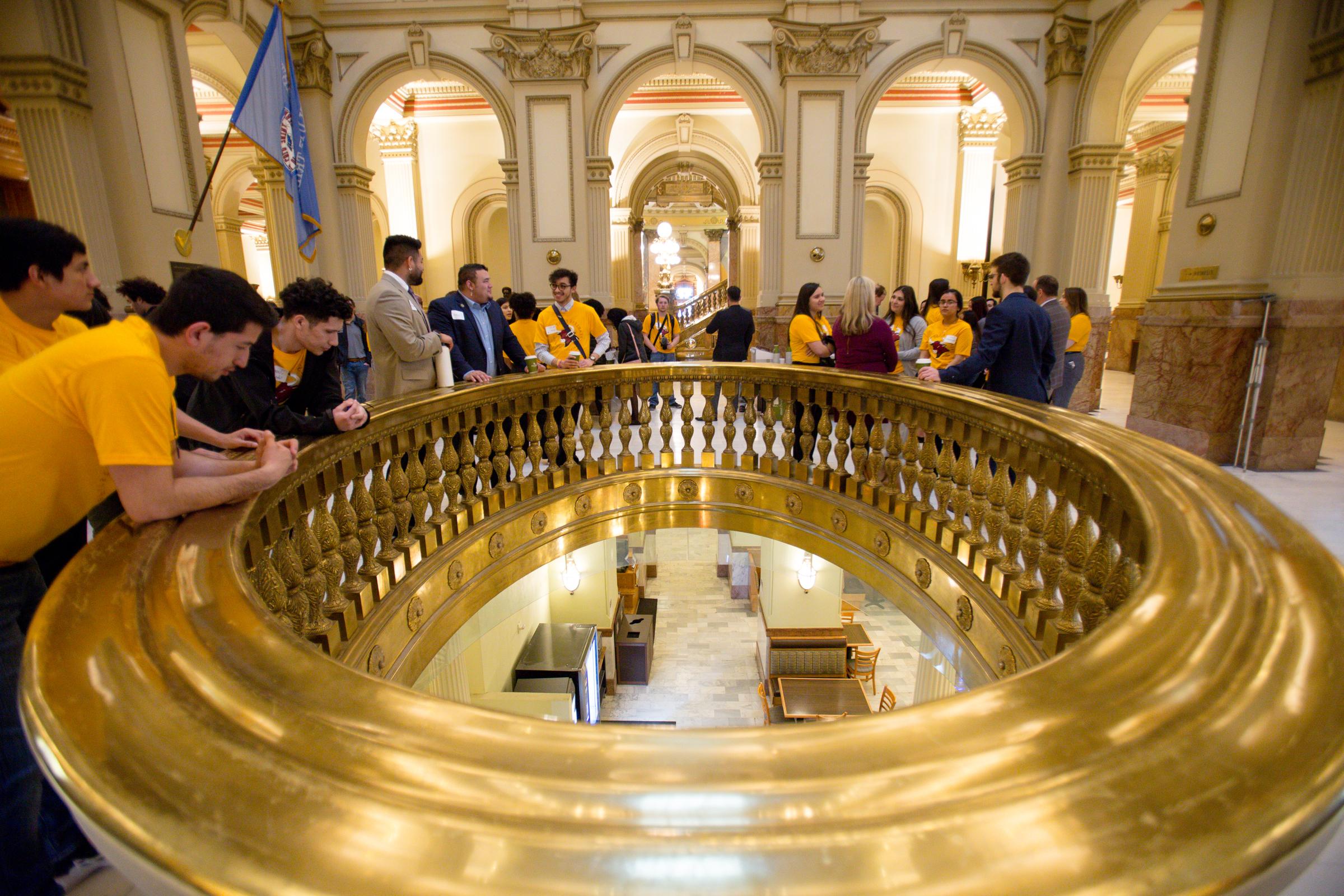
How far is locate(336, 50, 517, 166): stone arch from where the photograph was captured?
9.46 metres

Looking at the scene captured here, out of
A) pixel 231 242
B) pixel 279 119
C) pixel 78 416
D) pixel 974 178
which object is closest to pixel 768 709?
pixel 279 119

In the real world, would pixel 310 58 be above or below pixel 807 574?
above

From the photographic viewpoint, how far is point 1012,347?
3.46 metres

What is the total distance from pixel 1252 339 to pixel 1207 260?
39.2 inches

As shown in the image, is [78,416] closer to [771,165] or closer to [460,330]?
[460,330]

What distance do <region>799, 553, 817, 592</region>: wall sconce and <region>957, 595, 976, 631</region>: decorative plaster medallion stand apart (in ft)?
14.5

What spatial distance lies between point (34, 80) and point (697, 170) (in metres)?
15.5

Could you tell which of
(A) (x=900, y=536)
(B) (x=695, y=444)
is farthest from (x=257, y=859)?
(B) (x=695, y=444)

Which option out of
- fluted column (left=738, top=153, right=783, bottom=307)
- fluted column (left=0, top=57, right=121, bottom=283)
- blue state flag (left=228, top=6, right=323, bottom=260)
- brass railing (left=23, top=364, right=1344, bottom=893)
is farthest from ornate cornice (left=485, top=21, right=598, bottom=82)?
brass railing (left=23, top=364, right=1344, bottom=893)

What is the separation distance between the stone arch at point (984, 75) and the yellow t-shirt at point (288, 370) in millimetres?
9116

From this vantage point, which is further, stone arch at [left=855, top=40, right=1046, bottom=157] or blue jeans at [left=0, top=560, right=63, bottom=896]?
stone arch at [left=855, top=40, right=1046, bottom=157]

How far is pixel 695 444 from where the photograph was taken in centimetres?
603

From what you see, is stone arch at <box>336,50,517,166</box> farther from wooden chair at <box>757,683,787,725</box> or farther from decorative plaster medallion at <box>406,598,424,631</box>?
wooden chair at <box>757,683,787,725</box>

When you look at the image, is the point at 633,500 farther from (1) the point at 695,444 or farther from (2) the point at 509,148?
(2) the point at 509,148
